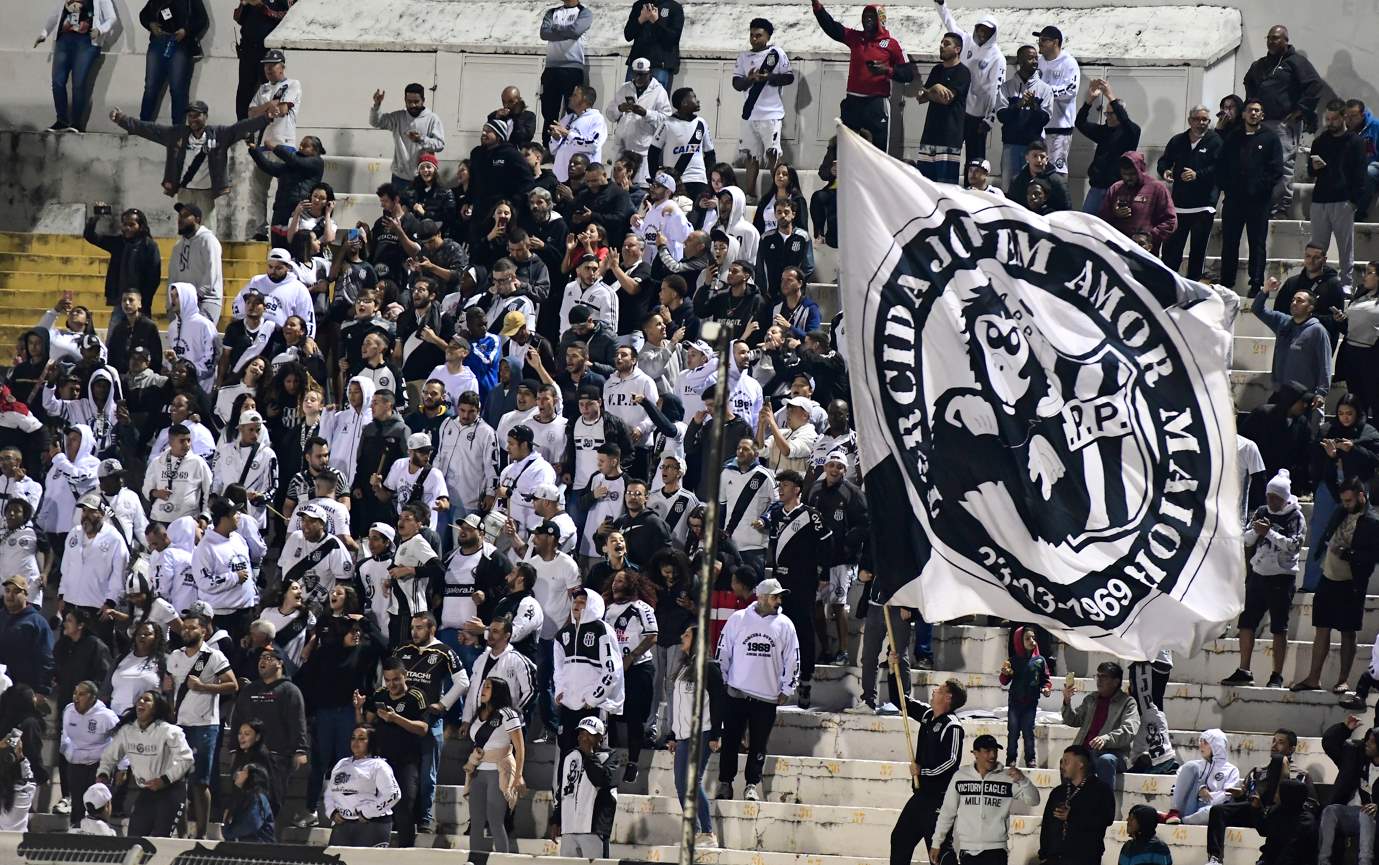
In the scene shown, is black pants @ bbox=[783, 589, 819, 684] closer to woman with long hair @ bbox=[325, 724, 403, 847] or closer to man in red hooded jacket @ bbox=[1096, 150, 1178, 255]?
woman with long hair @ bbox=[325, 724, 403, 847]

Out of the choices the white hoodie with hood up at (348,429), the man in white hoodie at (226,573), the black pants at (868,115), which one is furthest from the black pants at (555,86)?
the man in white hoodie at (226,573)

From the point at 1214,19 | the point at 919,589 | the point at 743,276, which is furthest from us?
the point at 1214,19

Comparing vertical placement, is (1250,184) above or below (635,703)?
above

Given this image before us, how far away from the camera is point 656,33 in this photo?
96.2 ft

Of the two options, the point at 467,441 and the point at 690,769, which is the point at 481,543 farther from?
the point at 690,769

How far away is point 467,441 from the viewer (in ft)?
77.0

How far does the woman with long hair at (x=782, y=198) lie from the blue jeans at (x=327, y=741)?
23.8ft

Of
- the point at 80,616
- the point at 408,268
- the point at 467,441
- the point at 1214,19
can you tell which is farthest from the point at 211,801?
the point at 1214,19

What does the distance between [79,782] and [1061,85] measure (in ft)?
39.5

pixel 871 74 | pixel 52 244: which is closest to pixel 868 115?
pixel 871 74

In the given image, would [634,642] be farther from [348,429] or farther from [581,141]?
[581,141]

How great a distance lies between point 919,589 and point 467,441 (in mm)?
7916

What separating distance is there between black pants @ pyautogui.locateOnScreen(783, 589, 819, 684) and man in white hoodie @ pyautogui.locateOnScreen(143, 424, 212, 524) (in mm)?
5089

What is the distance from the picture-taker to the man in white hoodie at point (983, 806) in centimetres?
1962
